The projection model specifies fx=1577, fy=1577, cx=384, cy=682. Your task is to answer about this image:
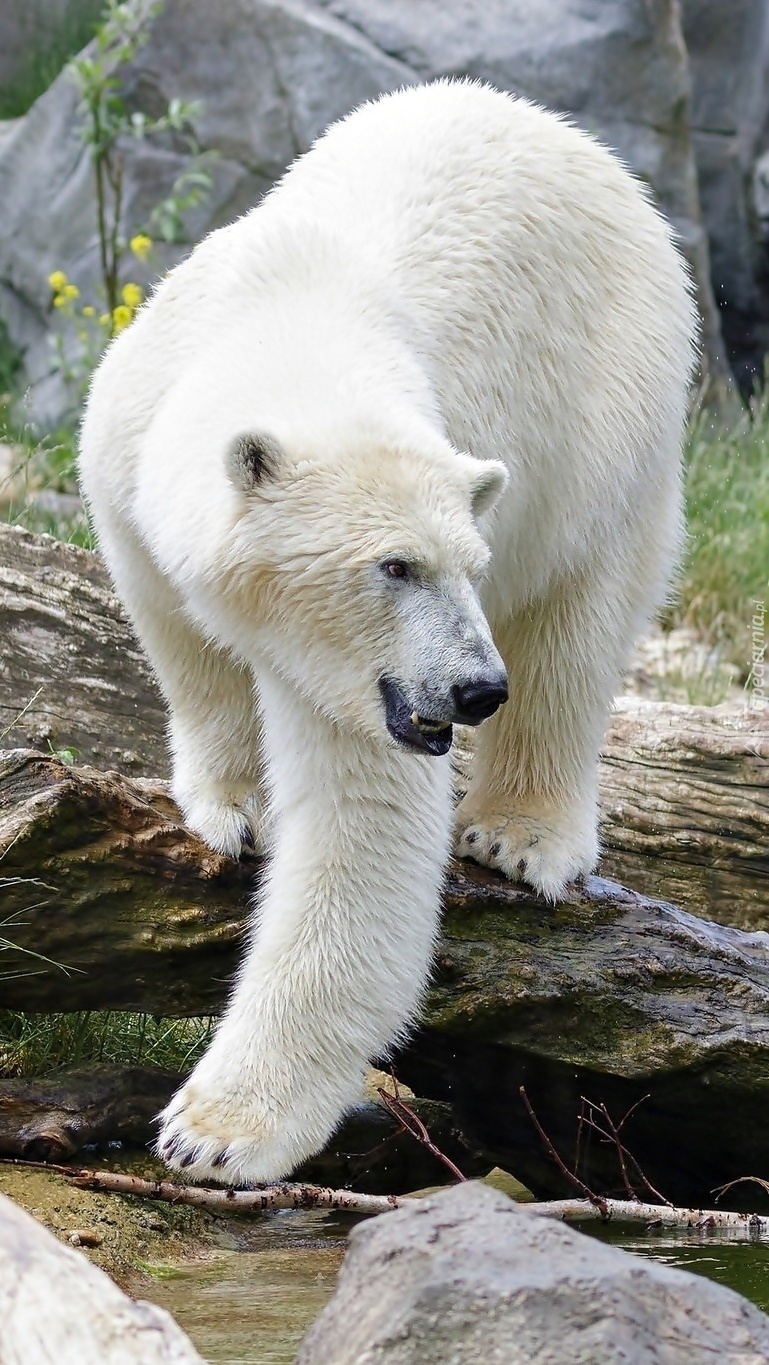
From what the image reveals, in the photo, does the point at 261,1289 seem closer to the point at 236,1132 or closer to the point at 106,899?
the point at 236,1132

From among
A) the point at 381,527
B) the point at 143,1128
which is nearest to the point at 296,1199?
the point at 143,1128

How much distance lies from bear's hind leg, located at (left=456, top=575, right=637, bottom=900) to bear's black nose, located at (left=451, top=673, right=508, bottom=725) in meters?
1.02

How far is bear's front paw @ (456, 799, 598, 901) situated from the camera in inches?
139

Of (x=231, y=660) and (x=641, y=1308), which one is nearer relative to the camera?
(x=641, y=1308)

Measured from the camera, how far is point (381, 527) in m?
2.64

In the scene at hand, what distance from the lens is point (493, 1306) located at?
1614mm

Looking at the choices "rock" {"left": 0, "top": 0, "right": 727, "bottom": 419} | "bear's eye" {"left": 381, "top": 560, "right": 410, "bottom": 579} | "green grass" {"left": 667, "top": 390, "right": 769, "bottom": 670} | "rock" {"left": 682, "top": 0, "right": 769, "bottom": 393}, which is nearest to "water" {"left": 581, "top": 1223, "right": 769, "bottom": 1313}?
"bear's eye" {"left": 381, "top": 560, "right": 410, "bottom": 579}

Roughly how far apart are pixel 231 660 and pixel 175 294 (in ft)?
2.56

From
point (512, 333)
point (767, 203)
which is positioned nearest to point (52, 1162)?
point (512, 333)

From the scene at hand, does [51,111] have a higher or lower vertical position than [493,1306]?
higher

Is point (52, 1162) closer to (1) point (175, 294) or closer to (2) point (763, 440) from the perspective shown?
(1) point (175, 294)

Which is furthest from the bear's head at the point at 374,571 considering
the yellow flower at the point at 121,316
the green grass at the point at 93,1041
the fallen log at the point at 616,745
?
the yellow flower at the point at 121,316

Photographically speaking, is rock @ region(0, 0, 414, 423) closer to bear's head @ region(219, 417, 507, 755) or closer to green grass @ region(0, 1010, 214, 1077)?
green grass @ region(0, 1010, 214, 1077)

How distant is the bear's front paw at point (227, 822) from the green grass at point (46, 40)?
8274 millimetres
